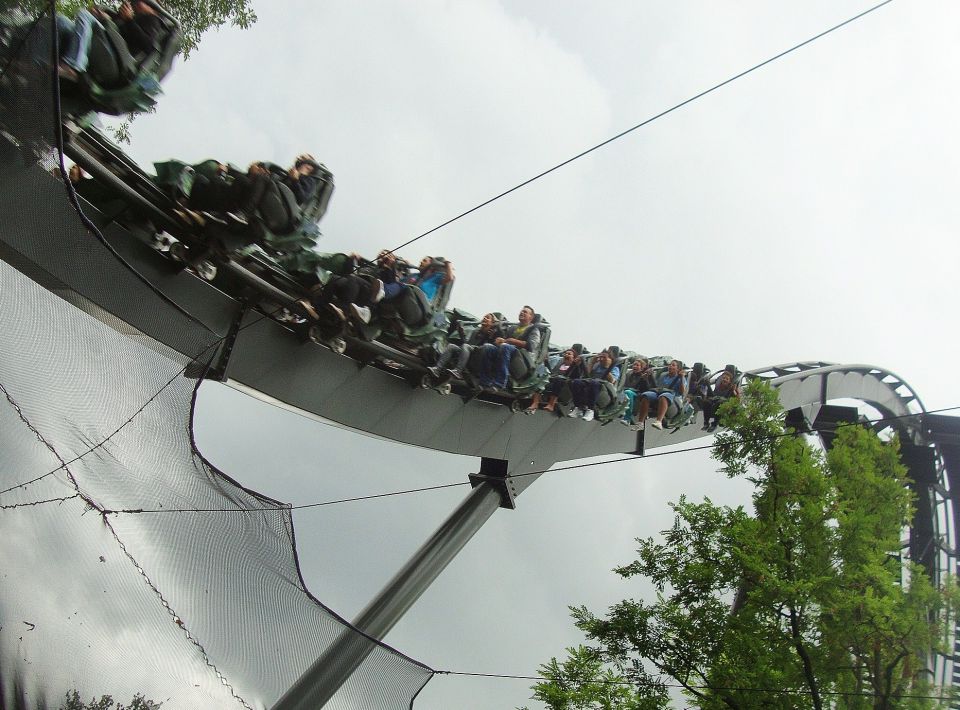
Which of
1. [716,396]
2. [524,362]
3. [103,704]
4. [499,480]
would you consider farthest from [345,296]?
[716,396]

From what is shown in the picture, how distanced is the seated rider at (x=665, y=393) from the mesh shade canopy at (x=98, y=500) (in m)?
8.98

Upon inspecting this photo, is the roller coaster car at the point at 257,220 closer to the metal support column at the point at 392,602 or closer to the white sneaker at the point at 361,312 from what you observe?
the white sneaker at the point at 361,312

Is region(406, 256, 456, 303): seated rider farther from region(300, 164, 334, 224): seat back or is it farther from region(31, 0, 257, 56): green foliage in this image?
region(31, 0, 257, 56): green foliage

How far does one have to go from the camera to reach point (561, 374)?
10.6 m

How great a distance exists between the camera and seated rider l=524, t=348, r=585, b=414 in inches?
399

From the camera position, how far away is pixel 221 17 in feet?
41.7

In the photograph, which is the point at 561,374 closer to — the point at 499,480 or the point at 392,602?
the point at 499,480

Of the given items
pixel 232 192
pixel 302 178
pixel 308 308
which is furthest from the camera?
pixel 308 308

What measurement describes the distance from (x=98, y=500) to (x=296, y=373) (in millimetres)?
3840

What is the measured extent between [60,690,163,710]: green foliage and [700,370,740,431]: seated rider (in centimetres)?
1231

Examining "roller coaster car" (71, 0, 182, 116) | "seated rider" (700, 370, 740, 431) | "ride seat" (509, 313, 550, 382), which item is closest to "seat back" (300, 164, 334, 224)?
"roller coaster car" (71, 0, 182, 116)

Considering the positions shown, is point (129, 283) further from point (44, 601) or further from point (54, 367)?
point (44, 601)

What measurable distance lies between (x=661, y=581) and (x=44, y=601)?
7093 millimetres

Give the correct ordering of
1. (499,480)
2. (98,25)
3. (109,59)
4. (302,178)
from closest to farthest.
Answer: (98,25) < (109,59) < (302,178) < (499,480)
